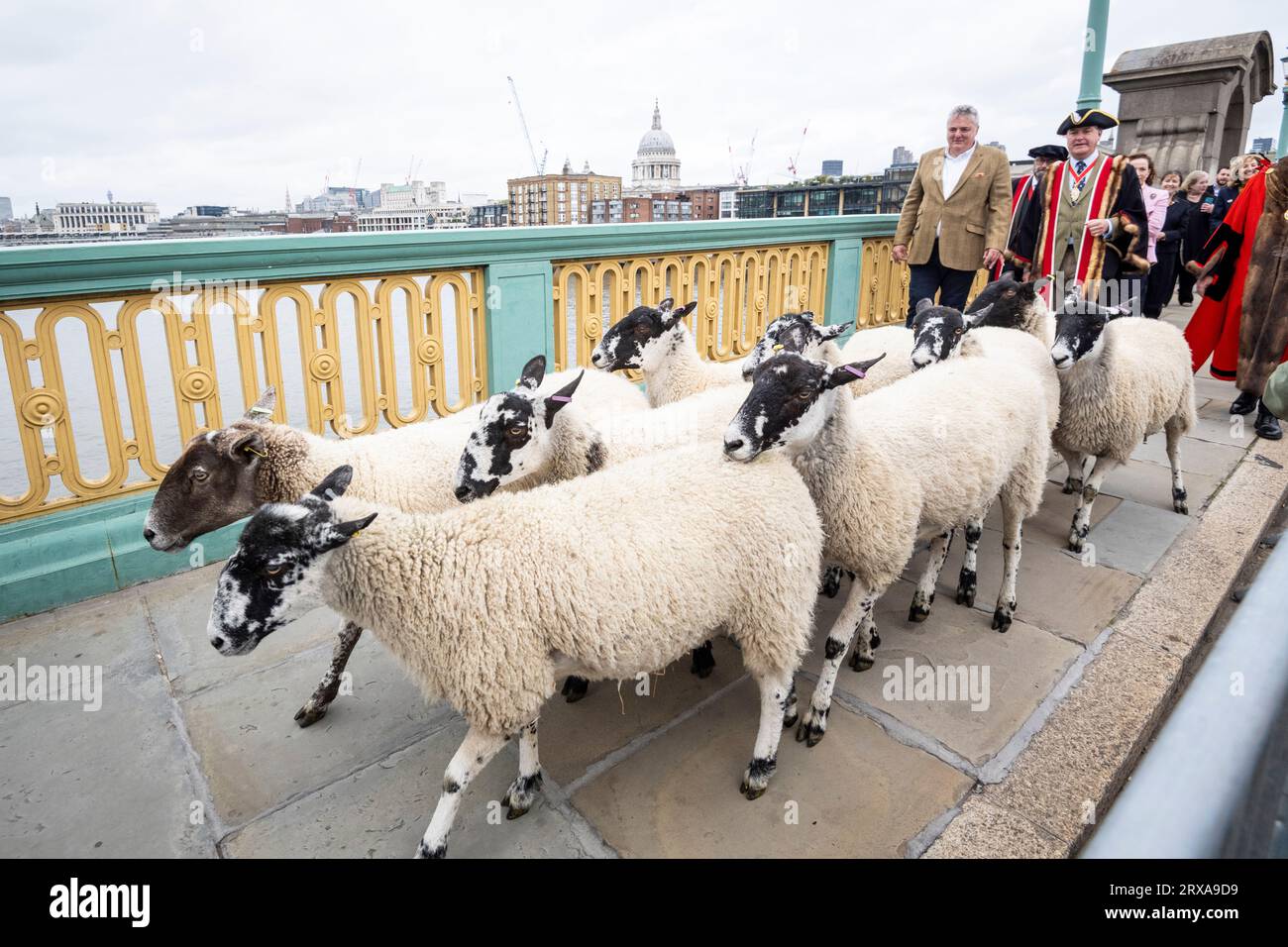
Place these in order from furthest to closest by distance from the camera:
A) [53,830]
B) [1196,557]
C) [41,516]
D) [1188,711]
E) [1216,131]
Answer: [1216,131], [1196,557], [41,516], [53,830], [1188,711]

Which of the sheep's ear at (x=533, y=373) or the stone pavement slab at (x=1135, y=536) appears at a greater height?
the sheep's ear at (x=533, y=373)

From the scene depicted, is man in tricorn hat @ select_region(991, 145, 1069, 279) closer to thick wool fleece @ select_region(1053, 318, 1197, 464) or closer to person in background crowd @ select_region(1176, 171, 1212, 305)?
thick wool fleece @ select_region(1053, 318, 1197, 464)

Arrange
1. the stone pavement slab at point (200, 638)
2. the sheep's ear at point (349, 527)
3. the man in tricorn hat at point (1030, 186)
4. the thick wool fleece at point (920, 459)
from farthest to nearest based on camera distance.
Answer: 1. the man in tricorn hat at point (1030, 186)
2. the stone pavement slab at point (200, 638)
3. the thick wool fleece at point (920, 459)
4. the sheep's ear at point (349, 527)

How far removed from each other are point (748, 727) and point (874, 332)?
3.55 meters

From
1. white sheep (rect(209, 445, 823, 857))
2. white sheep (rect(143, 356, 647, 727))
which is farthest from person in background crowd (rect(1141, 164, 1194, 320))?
white sheep (rect(143, 356, 647, 727))

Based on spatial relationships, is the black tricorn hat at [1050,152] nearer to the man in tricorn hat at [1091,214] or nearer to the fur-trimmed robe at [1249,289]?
the man in tricorn hat at [1091,214]

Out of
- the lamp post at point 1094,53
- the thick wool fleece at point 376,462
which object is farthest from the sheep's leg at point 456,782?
the lamp post at point 1094,53

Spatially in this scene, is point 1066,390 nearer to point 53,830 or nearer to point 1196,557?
point 1196,557

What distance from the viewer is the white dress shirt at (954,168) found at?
19.4ft

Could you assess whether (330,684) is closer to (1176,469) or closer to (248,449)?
(248,449)

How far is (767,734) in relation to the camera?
259cm

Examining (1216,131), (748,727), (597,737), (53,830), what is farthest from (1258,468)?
(1216,131)

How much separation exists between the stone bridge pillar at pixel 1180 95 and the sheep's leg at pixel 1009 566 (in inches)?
445
